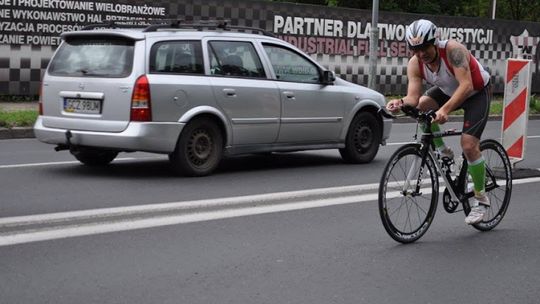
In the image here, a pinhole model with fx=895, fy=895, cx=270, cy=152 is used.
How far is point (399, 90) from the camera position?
22875 mm

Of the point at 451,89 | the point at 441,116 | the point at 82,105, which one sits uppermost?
the point at 451,89

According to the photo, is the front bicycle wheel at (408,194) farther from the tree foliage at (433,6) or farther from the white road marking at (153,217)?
the tree foliage at (433,6)

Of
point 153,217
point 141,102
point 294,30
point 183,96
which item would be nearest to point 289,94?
point 183,96

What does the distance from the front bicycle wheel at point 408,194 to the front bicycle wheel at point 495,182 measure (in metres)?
0.67

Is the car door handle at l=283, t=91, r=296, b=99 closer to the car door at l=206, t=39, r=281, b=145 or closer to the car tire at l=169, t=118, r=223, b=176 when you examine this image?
the car door at l=206, t=39, r=281, b=145

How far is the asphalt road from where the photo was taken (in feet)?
16.8

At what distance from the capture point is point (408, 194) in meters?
6.38

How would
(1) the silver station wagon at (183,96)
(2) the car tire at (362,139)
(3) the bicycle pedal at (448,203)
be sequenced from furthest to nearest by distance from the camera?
(2) the car tire at (362,139), (1) the silver station wagon at (183,96), (3) the bicycle pedal at (448,203)

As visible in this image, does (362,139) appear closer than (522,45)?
Yes

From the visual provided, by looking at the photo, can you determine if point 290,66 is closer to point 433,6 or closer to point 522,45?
point 522,45

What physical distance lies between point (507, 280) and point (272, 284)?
1.52 meters

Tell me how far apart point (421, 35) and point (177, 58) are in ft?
12.3

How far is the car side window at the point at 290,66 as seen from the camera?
10375 millimetres

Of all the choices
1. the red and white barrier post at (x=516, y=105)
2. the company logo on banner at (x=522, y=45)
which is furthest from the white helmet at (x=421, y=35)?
the company logo on banner at (x=522, y=45)
